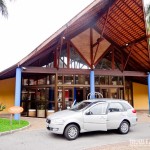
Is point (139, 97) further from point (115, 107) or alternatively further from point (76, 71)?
point (115, 107)

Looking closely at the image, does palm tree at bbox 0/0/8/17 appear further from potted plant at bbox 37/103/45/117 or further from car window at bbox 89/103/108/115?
car window at bbox 89/103/108/115

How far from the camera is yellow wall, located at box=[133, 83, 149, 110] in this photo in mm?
24531

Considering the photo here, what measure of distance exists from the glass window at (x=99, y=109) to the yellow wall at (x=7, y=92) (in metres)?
13.4

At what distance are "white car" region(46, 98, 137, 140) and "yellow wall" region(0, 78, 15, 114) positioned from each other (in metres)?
12.5

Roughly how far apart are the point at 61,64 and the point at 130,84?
10.4 m

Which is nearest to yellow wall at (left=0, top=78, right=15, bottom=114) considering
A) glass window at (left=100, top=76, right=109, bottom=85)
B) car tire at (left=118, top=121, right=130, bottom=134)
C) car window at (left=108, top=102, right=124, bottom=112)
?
glass window at (left=100, top=76, right=109, bottom=85)

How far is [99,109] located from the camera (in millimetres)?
9461

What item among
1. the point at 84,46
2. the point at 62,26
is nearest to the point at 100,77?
the point at 84,46

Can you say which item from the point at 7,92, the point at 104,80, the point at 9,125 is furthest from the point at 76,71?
the point at 7,92

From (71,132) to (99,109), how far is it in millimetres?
1798

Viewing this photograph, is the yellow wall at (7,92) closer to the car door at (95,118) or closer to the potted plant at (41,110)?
the potted plant at (41,110)

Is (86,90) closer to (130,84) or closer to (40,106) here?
(40,106)

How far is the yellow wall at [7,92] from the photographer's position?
2017cm

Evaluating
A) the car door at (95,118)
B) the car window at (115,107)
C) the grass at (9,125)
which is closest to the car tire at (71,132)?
the car door at (95,118)
